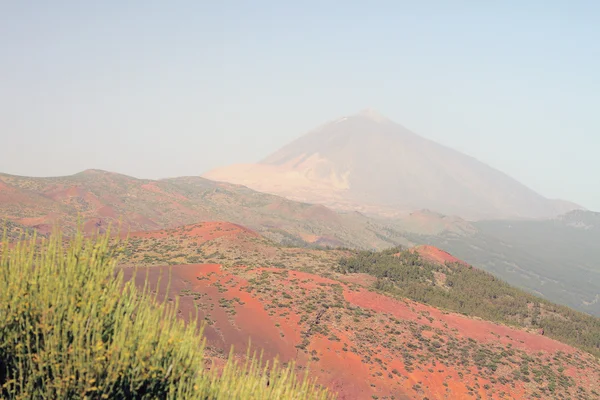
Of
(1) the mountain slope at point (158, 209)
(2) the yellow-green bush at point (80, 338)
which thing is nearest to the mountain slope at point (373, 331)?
(2) the yellow-green bush at point (80, 338)

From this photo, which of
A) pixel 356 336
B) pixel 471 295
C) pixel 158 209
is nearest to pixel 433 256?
pixel 471 295

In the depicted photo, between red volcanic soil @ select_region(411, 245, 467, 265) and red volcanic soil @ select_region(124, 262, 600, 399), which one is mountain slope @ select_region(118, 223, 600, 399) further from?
red volcanic soil @ select_region(411, 245, 467, 265)

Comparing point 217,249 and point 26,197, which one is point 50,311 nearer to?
point 217,249

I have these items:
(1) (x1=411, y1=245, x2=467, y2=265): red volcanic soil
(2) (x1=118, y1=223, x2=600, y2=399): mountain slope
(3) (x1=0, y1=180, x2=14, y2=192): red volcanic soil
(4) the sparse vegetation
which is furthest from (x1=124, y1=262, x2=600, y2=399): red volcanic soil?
(3) (x1=0, y1=180, x2=14, y2=192): red volcanic soil

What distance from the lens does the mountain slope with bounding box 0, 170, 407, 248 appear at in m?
98.4

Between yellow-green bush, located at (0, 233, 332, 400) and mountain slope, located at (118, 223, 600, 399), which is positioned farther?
mountain slope, located at (118, 223, 600, 399)

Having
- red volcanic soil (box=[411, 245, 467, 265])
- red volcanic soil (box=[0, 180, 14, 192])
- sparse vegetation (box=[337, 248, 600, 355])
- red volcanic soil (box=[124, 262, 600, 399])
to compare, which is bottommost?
red volcanic soil (box=[124, 262, 600, 399])

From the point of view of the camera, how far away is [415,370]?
33.4m

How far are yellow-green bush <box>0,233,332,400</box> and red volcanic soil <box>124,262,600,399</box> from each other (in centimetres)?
1971

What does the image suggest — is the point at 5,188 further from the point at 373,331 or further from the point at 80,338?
the point at 80,338

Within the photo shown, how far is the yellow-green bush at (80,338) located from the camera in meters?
8.95

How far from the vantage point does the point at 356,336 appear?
120ft

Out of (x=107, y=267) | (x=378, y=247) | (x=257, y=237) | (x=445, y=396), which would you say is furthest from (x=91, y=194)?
(x=107, y=267)

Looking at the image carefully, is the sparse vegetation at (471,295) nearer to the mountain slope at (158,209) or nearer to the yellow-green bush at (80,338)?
the yellow-green bush at (80,338)
